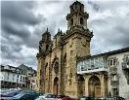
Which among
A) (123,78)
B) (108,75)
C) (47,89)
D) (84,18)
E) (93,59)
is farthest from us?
(47,89)

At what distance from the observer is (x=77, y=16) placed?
5062 cm

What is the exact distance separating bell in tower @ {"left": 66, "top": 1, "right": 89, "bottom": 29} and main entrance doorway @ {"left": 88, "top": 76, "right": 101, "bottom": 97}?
1434cm

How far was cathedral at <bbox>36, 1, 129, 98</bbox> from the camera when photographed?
3794cm

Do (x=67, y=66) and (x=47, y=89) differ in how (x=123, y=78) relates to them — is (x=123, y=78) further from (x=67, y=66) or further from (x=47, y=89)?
(x=47, y=89)

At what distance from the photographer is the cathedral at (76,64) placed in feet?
124

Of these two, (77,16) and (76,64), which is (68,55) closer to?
(76,64)

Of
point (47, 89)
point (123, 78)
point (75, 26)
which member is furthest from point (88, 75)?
point (47, 89)

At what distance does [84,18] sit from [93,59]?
1476 centimetres

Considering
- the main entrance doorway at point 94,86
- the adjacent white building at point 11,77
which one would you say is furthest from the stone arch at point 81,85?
the adjacent white building at point 11,77

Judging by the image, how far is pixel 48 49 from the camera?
210 feet

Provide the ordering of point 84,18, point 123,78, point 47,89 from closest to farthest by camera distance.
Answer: point 123,78, point 84,18, point 47,89

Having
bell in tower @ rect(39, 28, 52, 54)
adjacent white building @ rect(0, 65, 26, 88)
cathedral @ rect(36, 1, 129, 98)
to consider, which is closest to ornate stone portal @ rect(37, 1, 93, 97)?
cathedral @ rect(36, 1, 129, 98)

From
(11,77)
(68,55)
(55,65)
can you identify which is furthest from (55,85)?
(11,77)

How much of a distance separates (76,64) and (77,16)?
11861 millimetres
